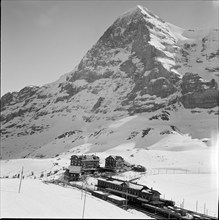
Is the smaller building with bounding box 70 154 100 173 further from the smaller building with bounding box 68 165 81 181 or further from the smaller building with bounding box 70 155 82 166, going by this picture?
the smaller building with bounding box 68 165 81 181

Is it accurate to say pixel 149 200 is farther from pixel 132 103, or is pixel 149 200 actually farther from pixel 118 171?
pixel 132 103

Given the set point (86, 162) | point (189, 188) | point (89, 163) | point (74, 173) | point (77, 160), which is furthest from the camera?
point (77, 160)

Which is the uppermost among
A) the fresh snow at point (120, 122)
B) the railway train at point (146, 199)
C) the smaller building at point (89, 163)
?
the fresh snow at point (120, 122)

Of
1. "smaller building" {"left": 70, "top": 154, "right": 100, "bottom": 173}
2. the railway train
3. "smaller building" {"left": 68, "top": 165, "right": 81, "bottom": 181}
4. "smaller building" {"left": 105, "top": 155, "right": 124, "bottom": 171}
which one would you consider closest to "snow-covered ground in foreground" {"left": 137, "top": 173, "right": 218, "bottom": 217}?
the railway train

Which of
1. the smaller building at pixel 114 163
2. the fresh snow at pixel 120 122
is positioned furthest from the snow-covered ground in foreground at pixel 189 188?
the fresh snow at pixel 120 122

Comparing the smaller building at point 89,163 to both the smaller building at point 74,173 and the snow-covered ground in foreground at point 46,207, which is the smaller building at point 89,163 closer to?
the smaller building at point 74,173

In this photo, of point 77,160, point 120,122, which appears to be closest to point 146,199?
point 77,160

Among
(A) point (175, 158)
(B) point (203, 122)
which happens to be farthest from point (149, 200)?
(B) point (203, 122)

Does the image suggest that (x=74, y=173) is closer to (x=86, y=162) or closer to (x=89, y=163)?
(x=86, y=162)
